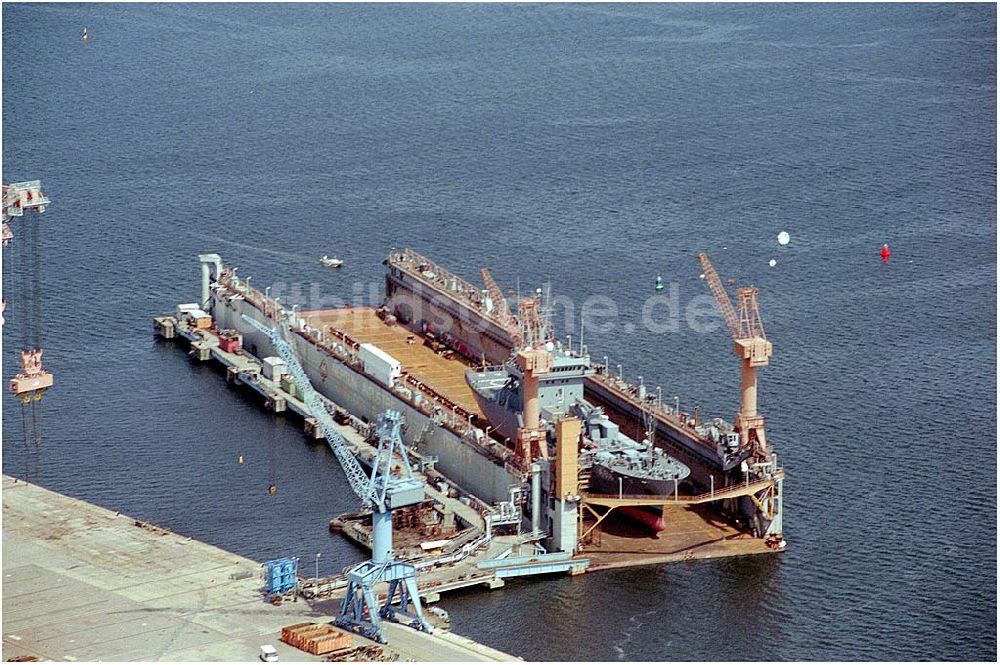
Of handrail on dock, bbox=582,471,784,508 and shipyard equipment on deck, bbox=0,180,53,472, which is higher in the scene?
shipyard equipment on deck, bbox=0,180,53,472

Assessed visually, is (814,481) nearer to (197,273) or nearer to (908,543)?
(908,543)

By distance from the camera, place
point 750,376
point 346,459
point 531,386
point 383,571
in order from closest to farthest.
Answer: point 383,571 → point 346,459 → point 531,386 → point 750,376

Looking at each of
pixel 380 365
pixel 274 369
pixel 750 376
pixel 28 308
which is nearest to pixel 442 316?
pixel 274 369

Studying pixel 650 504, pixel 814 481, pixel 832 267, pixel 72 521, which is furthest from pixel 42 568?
pixel 832 267

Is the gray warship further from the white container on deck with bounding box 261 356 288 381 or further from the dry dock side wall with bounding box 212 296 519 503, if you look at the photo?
the white container on deck with bounding box 261 356 288 381

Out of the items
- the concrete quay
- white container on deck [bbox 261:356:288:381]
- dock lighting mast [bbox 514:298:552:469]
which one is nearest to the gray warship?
dock lighting mast [bbox 514:298:552:469]

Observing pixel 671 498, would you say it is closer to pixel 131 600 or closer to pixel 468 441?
pixel 468 441

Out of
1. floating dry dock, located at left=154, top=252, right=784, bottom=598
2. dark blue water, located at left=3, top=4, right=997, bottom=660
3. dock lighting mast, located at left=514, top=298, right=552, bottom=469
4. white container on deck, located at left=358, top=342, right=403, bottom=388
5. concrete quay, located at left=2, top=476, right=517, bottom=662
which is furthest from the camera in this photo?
white container on deck, located at left=358, top=342, right=403, bottom=388
